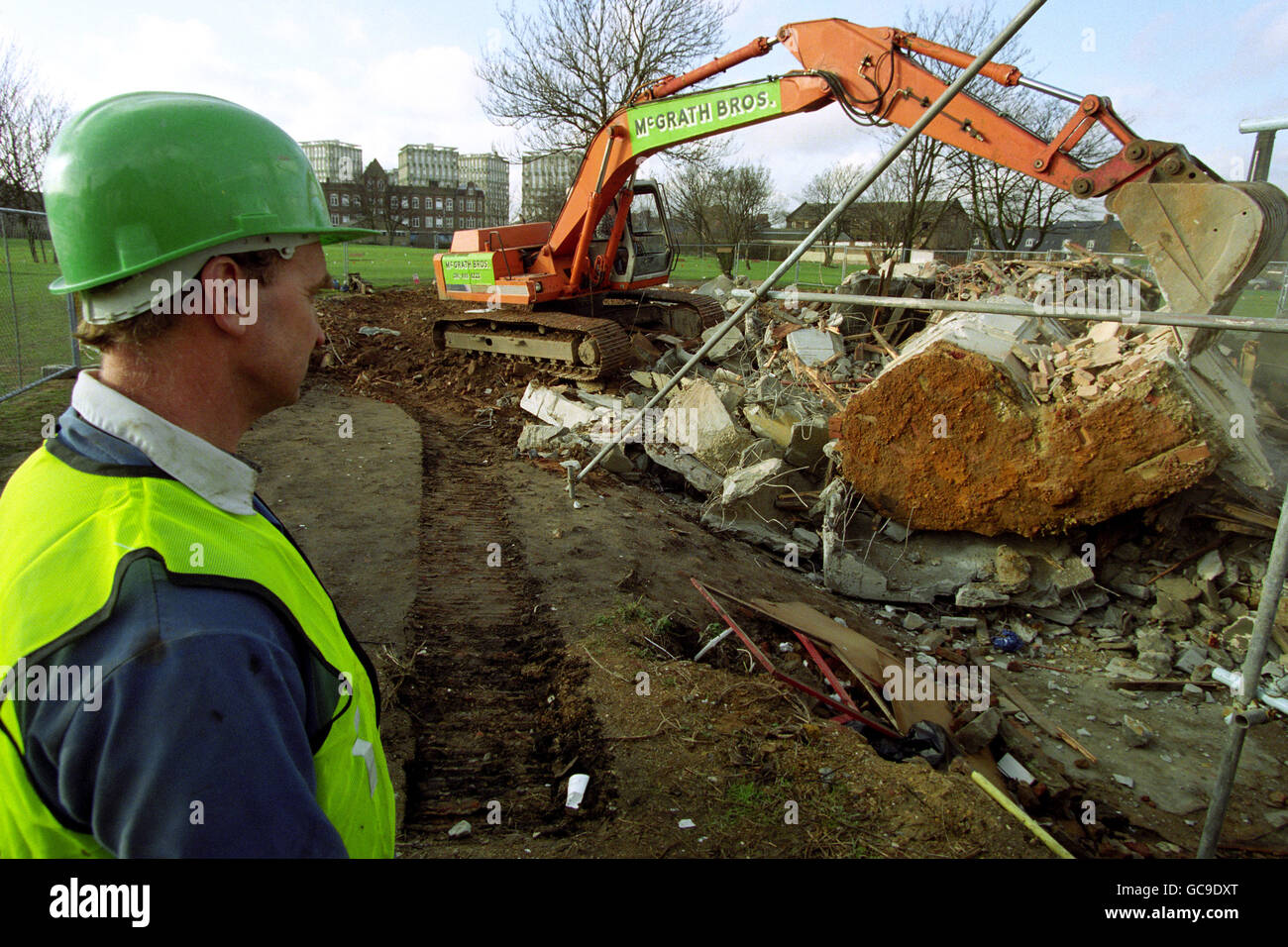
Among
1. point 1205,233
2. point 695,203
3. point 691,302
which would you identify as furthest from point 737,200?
point 1205,233

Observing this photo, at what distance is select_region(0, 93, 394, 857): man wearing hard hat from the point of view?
98cm

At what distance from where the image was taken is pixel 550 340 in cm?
1165

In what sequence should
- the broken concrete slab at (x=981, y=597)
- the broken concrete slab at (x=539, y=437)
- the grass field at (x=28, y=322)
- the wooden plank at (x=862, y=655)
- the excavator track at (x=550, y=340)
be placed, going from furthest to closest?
the excavator track at (x=550, y=340) → the broken concrete slab at (x=539, y=437) → the grass field at (x=28, y=322) → the broken concrete slab at (x=981, y=597) → the wooden plank at (x=862, y=655)

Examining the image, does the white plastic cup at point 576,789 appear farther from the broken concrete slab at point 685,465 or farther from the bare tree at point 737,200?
the bare tree at point 737,200

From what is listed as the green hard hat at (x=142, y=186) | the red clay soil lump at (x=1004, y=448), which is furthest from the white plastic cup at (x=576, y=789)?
the red clay soil lump at (x=1004, y=448)

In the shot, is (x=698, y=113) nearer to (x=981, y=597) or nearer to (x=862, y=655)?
(x=981, y=597)

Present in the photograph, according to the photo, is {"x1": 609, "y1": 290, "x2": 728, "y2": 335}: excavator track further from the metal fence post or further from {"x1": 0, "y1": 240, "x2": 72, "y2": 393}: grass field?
the metal fence post

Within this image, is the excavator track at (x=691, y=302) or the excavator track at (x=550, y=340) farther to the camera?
the excavator track at (x=691, y=302)

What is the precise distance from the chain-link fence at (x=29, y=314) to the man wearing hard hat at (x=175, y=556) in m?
8.54

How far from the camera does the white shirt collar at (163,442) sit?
121 cm

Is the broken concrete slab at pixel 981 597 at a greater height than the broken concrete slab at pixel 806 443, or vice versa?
the broken concrete slab at pixel 806 443

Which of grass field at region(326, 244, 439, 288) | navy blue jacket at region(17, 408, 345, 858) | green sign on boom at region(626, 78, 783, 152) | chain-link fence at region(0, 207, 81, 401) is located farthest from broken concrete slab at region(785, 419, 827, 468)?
grass field at region(326, 244, 439, 288)
